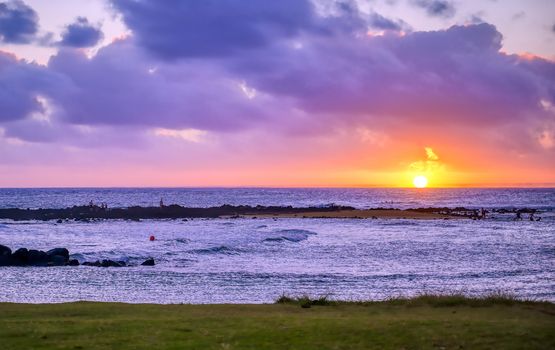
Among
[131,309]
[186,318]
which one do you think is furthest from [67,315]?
[186,318]

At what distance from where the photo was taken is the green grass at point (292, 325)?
13797 millimetres

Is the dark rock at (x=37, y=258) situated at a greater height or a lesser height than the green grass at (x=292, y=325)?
lesser

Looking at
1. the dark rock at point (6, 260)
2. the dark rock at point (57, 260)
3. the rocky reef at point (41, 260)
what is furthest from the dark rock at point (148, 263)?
the dark rock at point (6, 260)

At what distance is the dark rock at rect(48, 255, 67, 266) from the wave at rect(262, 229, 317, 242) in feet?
66.7

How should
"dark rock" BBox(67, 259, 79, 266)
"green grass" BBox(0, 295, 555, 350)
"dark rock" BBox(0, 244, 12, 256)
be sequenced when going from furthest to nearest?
"dark rock" BBox(0, 244, 12, 256) < "dark rock" BBox(67, 259, 79, 266) < "green grass" BBox(0, 295, 555, 350)

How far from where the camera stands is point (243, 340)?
1419 centimetres

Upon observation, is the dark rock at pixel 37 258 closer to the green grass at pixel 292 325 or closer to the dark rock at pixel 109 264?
the dark rock at pixel 109 264

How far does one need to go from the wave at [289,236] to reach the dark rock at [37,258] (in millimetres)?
21087

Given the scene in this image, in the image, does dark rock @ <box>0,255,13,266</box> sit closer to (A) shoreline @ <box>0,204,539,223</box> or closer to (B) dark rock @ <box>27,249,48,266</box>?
(B) dark rock @ <box>27,249,48,266</box>

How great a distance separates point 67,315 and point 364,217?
8202 cm

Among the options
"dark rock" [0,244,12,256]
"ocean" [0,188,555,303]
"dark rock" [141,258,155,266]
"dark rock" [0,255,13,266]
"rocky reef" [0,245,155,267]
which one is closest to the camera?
"ocean" [0,188,555,303]

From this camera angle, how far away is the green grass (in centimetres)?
1380

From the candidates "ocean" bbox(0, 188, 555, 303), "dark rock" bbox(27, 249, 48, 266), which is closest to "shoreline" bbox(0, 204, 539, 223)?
"ocean" bbox(0, 188, 555, 303)

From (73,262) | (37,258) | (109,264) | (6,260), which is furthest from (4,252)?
(109,264)
